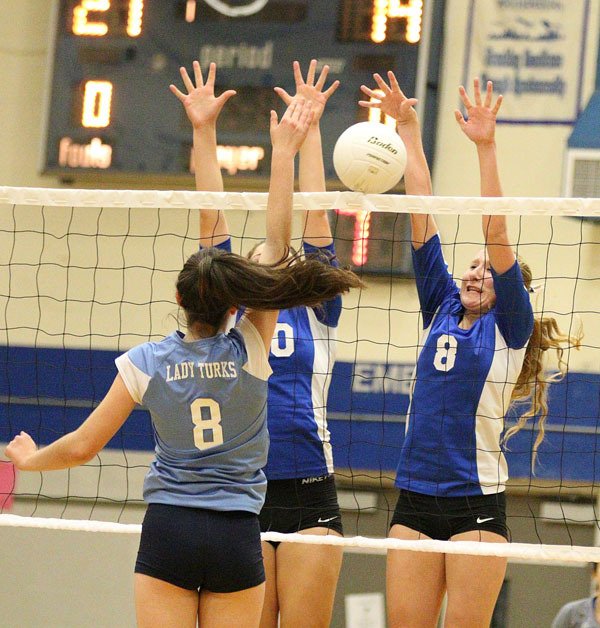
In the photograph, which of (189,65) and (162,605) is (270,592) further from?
(189,65)

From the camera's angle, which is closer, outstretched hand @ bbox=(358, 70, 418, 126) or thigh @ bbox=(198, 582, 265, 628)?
thigh @ bbox=(198, 582, 265, 628)

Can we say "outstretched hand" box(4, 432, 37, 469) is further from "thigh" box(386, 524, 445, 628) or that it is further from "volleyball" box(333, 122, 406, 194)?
"volleyball" box(333, 122, 406, 194)

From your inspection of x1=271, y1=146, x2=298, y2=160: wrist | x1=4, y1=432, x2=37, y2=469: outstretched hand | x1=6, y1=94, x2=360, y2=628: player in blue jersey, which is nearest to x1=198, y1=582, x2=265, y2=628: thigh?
x1=6, y1=94, x2=360, y2=628: player in blue jersey

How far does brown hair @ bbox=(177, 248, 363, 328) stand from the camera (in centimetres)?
278

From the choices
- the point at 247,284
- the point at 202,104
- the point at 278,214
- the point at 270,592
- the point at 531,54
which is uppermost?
the point at 531,54

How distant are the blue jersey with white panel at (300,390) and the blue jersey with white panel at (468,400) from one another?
344 millimetres

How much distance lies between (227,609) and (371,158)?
1.82 m

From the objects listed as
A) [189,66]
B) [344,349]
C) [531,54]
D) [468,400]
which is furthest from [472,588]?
[531,54]

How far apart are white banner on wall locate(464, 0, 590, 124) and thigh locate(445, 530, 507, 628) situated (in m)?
4.36

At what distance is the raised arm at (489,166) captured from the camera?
3729mm

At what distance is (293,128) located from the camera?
314cm

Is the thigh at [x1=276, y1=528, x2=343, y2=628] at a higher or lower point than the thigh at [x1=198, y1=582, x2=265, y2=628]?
lower

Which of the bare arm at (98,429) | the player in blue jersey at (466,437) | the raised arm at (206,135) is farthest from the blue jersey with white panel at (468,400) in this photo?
the bare arm at (98,429)

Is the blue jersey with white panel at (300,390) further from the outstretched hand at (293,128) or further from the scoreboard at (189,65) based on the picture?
the scoreboard at (189,65)
